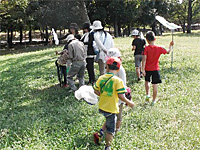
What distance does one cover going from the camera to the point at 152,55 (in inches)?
223

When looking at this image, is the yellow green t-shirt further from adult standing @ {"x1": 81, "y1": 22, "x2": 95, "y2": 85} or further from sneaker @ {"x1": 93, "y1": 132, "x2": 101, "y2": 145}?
adult standing @ {"x1": 81, "y1": 22, "x2": 95, "y2": 85}

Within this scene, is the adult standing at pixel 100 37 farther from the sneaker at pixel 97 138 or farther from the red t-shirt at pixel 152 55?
the sneaker at pixel 97 138

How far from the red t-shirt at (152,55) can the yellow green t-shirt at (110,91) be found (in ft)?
7.84

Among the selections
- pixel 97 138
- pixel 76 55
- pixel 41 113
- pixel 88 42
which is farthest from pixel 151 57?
pixel 41 113

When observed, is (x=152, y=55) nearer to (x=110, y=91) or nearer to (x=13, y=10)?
(x=110, y=91)

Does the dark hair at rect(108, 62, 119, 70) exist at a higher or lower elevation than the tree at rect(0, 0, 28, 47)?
lower

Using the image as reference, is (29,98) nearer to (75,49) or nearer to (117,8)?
(75,49)

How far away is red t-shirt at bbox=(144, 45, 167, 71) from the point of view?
563 cm

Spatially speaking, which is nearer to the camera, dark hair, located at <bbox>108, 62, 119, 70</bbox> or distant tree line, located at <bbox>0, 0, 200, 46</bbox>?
dark hair, located at <bbox>108, 62, 119, 70</bbox>

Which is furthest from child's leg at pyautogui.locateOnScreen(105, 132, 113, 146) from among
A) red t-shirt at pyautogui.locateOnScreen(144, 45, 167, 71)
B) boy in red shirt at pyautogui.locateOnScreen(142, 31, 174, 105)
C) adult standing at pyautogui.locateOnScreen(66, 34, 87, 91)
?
adult standing at pyautogui.locateOnScreen(66, 34, 87, 91)

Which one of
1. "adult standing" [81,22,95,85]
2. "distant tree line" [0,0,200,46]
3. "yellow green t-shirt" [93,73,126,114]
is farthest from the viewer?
"distant tree line" [0,0,200,46]

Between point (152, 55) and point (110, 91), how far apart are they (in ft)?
8.29

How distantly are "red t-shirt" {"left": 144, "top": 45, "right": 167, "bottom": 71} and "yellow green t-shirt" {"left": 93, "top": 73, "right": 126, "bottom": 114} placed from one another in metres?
2.39

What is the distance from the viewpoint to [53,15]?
2870cm
